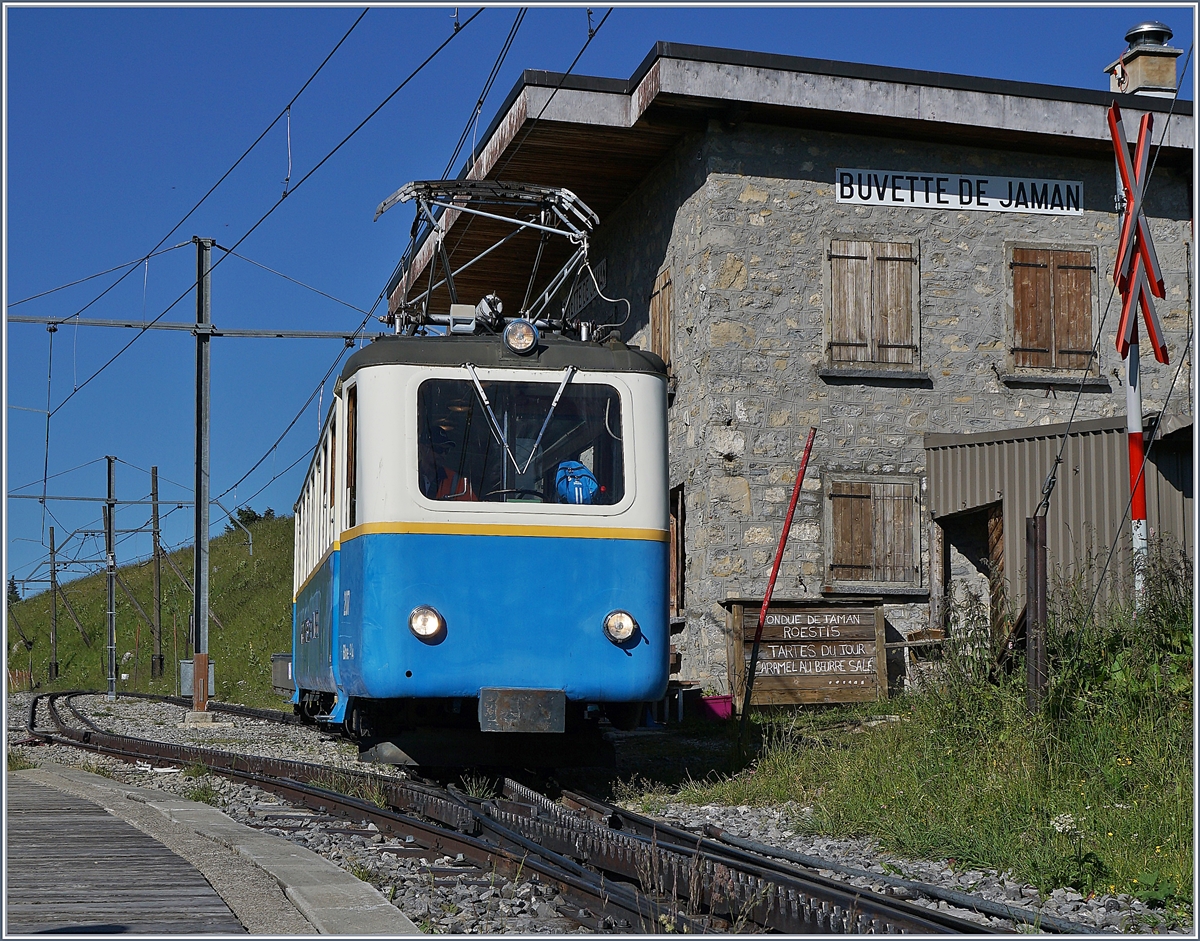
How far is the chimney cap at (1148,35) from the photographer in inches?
725

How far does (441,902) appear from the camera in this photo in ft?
18.3

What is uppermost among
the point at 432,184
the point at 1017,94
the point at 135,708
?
the point at 1017,94

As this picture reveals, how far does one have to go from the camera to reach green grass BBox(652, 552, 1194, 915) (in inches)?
243

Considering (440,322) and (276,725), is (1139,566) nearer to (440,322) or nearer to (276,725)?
(440,322)

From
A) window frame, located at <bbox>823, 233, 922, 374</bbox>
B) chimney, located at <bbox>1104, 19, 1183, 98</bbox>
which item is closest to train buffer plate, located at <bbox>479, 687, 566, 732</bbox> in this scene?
window frame, located at <bbox>823, 233, 922, 374</bbox>

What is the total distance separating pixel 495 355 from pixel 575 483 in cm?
98

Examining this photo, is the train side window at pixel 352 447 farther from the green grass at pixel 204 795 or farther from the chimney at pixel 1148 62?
the chimney at pixel 1148 62

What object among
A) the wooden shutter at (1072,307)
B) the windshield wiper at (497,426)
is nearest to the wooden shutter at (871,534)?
the wooden shutter at (1072,307)

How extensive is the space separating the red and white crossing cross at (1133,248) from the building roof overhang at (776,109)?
5914 mm

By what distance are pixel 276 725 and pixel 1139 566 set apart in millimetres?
12296

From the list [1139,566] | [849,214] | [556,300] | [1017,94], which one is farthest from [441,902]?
[556,300]

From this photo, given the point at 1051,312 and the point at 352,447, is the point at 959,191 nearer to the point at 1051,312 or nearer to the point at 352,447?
the point at 1051,312

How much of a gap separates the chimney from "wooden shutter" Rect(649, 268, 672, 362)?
6797 millimetres

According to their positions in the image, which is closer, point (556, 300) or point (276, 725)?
point (276, 725)
